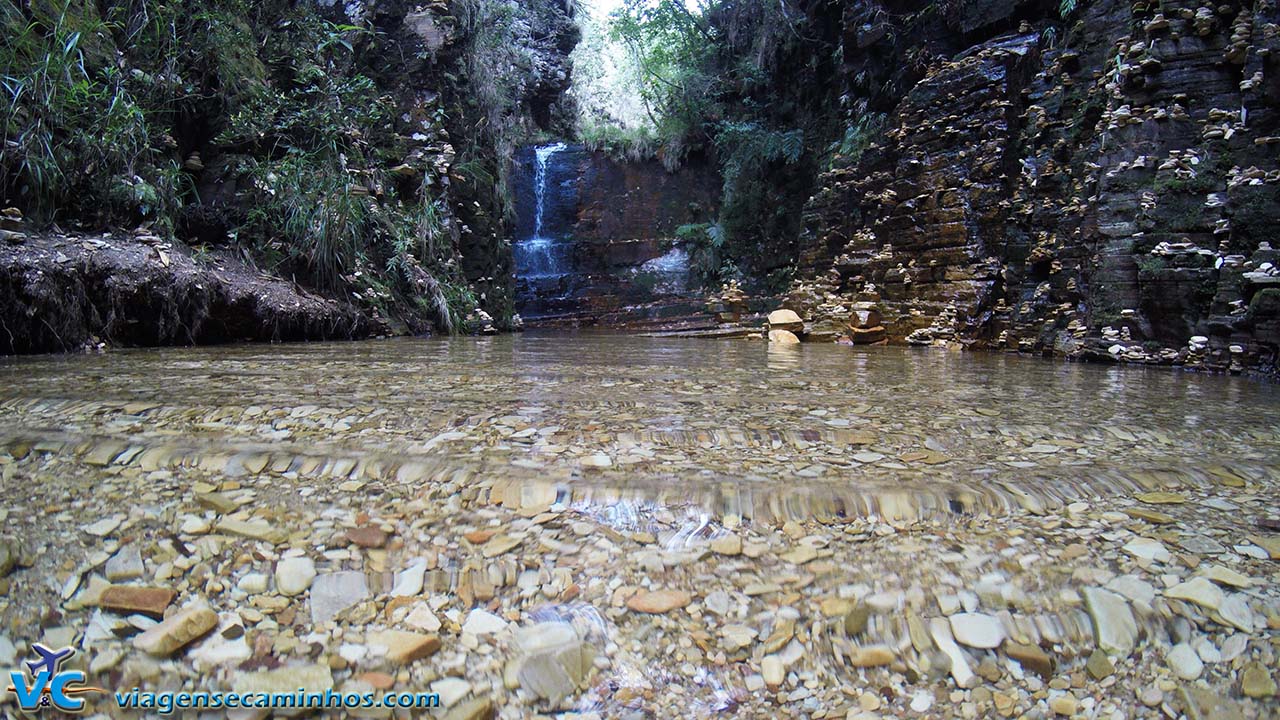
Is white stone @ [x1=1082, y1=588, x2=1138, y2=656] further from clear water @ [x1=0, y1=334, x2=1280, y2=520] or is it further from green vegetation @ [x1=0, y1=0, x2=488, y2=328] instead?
green vegetation @ [x1=0, y1=0, x2=488, y2=328]

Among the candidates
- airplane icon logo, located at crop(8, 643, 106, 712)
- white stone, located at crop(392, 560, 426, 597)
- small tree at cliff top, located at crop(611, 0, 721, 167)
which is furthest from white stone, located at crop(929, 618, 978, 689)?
small tree at cliff top, located at crop(611, 0, 721, 167)

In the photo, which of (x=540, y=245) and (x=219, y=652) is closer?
(x=219, y=652)

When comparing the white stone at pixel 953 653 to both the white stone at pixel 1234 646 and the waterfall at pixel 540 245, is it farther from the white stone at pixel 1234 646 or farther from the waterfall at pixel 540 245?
the waterfall at pixel 540 245

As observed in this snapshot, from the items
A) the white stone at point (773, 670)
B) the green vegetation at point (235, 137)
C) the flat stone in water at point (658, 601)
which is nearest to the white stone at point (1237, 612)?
the white stone at point (773, 670)

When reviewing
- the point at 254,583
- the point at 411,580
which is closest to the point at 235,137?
the point at 254,583

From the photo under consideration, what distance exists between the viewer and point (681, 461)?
137 centimetres

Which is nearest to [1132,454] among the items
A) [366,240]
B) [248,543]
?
[248,543]

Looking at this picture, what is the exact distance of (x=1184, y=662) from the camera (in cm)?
78

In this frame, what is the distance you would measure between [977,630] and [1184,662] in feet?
0.80

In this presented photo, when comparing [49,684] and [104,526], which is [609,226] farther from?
[49,684]

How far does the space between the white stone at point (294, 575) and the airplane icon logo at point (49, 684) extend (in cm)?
21

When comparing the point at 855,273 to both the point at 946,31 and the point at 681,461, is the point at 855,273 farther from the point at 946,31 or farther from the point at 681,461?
the point at 681,461

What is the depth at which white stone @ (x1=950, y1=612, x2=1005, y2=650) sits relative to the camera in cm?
81

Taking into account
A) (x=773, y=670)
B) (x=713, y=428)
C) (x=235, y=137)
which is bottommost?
(x=773, y=670)
